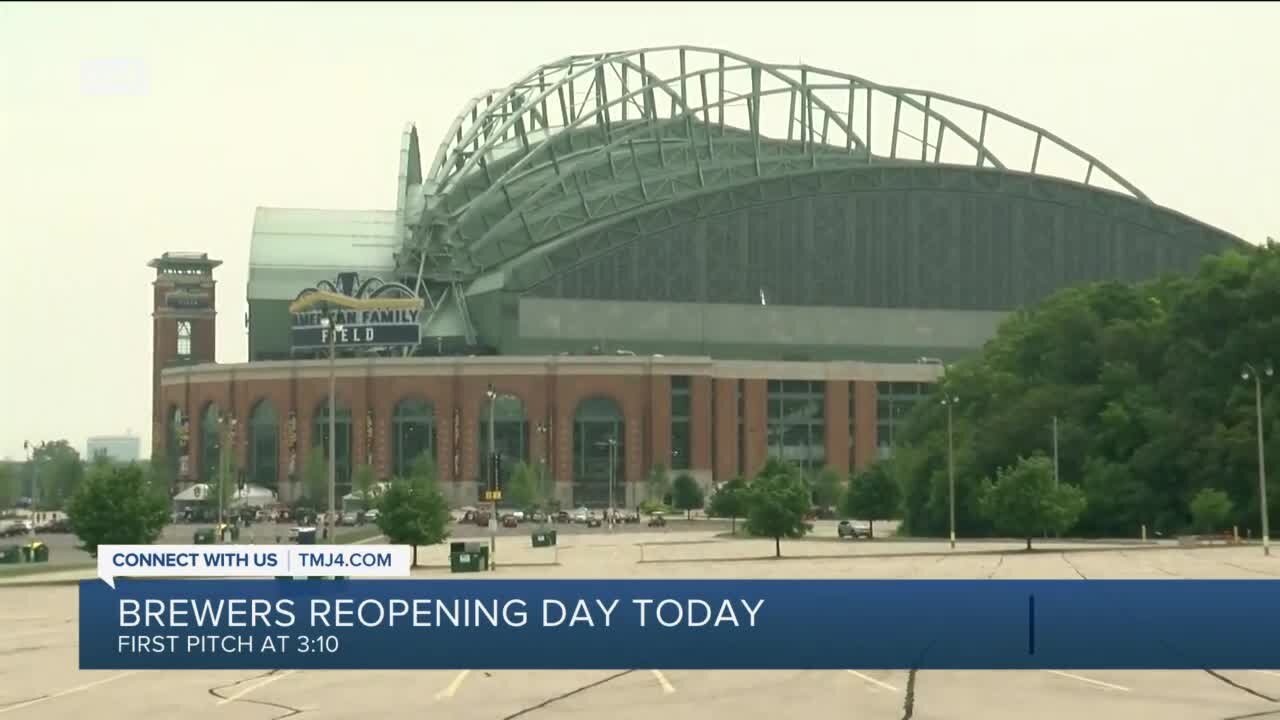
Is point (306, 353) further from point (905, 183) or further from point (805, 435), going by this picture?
point (905, 183)

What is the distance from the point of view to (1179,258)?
7446 inches

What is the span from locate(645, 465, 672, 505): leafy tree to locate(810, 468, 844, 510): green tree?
1261cm

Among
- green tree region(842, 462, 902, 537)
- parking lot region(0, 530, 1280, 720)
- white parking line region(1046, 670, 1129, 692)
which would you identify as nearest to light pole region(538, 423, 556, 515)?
green tree region(842, 462, 902, 537)

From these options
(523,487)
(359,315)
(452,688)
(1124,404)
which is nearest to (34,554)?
(1124,404)

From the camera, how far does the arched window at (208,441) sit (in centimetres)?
18250

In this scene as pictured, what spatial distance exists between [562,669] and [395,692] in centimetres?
353

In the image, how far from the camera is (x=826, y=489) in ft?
528

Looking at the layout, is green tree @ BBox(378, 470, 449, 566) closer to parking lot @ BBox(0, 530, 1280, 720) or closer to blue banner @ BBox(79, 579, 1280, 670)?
blue banner @ BBox(79, 579, 1280, 670)

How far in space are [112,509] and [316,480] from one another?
88.7 meters

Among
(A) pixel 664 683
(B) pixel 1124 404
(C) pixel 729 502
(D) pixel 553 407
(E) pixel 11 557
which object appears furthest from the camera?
(D) pixel 553 407

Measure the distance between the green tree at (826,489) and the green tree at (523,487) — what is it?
24.4 meters

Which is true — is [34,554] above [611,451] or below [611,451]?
below

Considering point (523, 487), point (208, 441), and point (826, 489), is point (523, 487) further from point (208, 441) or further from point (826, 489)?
point (208, 441)

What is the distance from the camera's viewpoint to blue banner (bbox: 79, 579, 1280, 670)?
1218 inches
